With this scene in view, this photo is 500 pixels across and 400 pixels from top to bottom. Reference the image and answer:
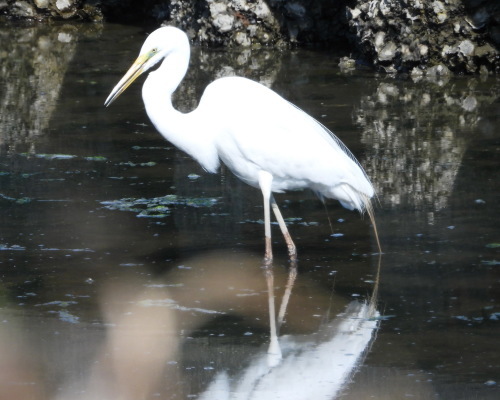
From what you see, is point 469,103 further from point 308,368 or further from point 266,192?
point 308,368

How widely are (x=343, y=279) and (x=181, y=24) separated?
8.32 meters

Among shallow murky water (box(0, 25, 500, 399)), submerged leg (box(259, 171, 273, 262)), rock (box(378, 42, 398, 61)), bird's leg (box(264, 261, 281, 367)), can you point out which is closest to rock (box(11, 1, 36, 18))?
shallow murky water (box(0, 25, 500, 399))

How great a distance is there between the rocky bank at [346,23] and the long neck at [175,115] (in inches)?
200

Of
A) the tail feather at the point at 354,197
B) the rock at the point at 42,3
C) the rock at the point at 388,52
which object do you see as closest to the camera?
the tail feather at the point at 354,197

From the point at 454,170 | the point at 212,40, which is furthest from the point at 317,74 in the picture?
the point at 454,170

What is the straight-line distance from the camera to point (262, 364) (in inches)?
173

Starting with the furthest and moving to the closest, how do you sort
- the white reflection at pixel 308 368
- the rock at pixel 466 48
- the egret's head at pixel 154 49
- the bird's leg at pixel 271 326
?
1. the rock at pixel 466 48
2. the egret's head at pixel 154 49
3. the bird's leg at pixel 271 326
4. the white reflection at pixel 308 368

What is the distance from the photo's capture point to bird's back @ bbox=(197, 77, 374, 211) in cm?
568

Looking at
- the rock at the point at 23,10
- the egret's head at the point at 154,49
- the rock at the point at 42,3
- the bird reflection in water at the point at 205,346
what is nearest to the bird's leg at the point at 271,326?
the bird reflection in water at the point at 205,346

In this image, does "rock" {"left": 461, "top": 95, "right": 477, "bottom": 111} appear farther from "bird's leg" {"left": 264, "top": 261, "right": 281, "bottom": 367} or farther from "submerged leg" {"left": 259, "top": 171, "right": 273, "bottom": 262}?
"bird's leg" {"left": 264, "top": 261, "right": 281, "bottom": 367}

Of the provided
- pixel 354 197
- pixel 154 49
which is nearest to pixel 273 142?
pixel 354 197

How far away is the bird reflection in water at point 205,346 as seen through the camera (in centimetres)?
414

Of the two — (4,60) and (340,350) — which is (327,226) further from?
(4,60)

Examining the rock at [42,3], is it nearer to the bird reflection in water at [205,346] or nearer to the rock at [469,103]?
the rock at [469,103]
